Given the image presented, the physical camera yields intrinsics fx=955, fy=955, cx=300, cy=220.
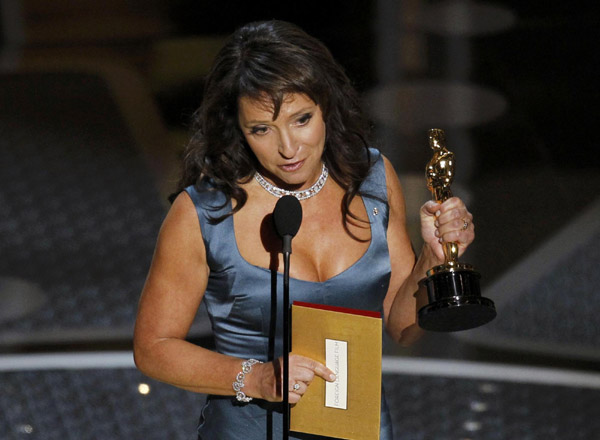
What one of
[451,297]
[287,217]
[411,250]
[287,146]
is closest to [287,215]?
[287,217]

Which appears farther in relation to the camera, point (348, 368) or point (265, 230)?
point (265, 230)

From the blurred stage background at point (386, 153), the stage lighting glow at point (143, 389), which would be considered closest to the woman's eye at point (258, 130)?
the blurred stage background at point (386, 153)

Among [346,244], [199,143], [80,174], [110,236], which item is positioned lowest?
[346,244]

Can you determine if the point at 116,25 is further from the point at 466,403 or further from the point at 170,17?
the point at 466,403

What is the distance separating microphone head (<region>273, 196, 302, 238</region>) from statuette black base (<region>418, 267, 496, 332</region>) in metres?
0.28

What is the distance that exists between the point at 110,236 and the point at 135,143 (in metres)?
0.61

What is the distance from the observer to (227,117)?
5.18 feet

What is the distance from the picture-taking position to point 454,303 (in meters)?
1.42

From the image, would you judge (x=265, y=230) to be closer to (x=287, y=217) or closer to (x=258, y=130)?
(x=258, y=130)

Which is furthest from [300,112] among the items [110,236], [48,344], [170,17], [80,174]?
[170,17]

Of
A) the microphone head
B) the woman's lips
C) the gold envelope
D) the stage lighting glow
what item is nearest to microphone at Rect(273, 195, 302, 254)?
the microphone head

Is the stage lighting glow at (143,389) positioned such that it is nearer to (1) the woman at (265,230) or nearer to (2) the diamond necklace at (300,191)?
(1) the woman at (265,230)

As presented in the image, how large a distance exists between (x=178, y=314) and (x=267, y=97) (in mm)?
384

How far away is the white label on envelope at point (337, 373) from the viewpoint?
1.38m
